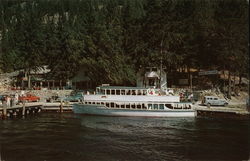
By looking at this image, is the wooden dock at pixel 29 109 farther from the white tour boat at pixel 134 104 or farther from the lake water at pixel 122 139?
the white tour boat at pixel 134 104

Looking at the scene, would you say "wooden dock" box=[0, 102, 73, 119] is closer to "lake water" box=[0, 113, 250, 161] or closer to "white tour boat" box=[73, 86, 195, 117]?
"lake water" box=[0, 113, 250, 161]

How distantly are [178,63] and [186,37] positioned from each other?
23.4ft

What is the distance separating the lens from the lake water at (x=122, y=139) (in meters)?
28.6

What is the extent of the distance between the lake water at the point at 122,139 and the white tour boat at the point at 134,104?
2043 mm

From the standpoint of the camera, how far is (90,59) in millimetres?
73625

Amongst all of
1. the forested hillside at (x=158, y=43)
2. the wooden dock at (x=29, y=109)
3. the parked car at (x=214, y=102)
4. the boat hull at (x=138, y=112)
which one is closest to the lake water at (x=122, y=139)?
the boat hull at (x=138, y=112)

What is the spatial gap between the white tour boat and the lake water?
2.04m

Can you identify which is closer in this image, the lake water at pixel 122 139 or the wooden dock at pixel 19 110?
the lake water at pixel 122 139

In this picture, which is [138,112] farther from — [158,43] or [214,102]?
[158,43]

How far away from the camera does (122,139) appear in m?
35.3

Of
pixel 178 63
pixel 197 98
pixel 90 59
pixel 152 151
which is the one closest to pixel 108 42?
pixel 90 59

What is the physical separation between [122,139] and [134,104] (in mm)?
18542

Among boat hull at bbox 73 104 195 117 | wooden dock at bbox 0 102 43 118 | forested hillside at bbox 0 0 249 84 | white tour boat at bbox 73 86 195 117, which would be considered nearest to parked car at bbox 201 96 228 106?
white tour boat at bbox 73 86 195 117

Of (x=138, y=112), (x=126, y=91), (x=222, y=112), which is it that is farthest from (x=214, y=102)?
(x=126, y=91)
